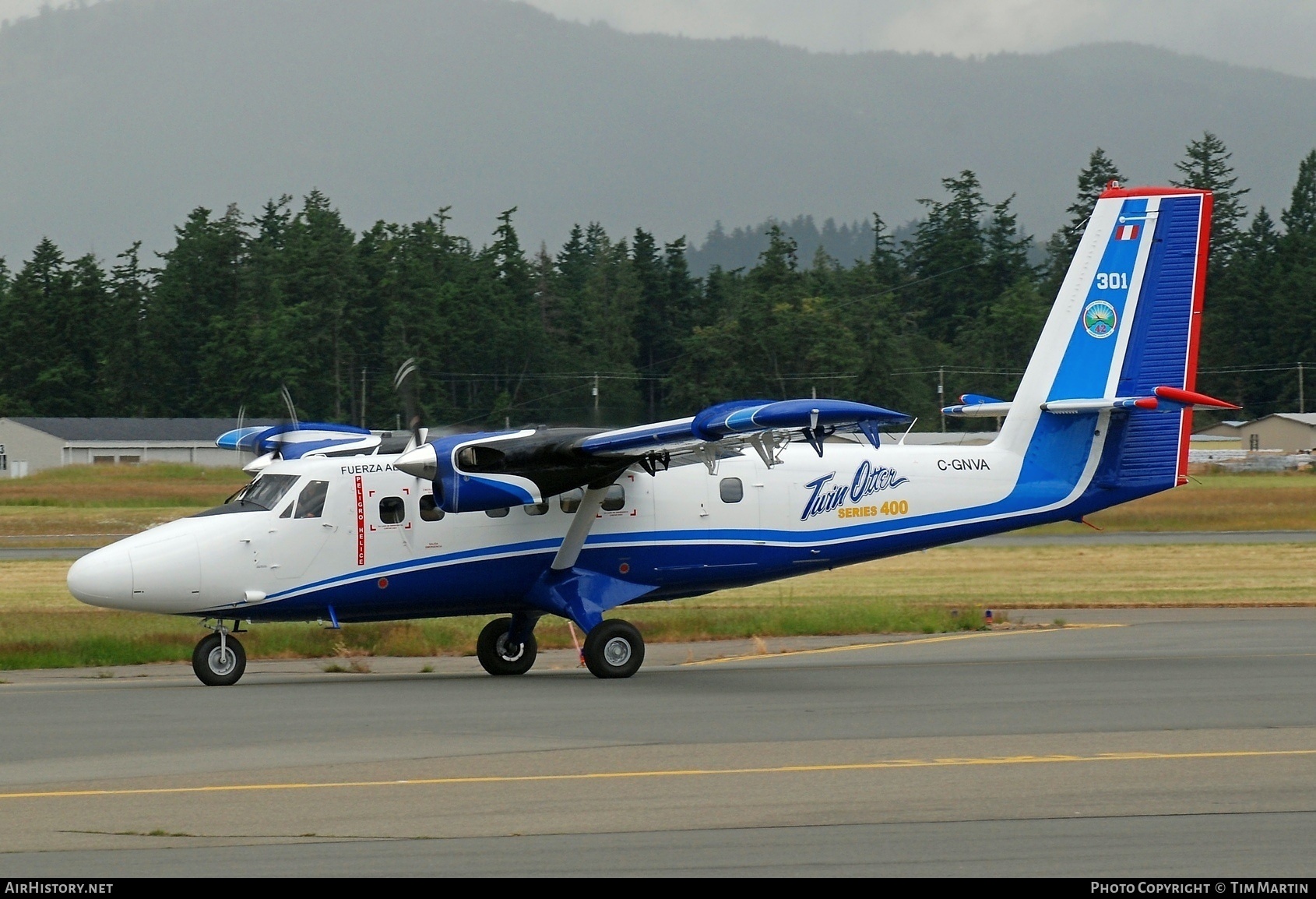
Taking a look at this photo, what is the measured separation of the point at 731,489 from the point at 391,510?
4470mm

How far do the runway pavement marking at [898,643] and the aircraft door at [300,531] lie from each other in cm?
580

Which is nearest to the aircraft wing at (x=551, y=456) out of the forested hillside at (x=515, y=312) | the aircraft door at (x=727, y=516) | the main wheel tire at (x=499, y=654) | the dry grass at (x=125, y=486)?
the aircraft door at (x=727, y=516)

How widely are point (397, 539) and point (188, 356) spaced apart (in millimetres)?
90973

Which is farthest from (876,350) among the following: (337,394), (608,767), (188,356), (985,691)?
(608,767)

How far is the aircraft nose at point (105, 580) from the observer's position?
1789cm

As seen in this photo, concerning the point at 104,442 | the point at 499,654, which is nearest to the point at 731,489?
the point at 499,654

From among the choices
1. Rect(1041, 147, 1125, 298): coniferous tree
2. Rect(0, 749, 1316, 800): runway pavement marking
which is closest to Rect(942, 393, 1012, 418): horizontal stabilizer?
Rect(0, 749, 1316, 800): runway pavement marking

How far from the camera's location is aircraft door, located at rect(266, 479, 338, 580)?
741 inches

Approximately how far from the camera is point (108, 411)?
10450cm

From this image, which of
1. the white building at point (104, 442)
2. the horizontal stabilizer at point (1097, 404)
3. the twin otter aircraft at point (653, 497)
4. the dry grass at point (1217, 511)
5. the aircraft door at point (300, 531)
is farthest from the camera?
the white building at point (104, 442)

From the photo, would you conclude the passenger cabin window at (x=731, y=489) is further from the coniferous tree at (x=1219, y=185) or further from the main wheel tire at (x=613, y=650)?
the coniferous tree at (x=1219, y=185)

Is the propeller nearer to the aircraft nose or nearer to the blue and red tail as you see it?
the aircraft nose

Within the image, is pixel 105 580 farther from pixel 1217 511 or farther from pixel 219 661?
pixel 1217 511

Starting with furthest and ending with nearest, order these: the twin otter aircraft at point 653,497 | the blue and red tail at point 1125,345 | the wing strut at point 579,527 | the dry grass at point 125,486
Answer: the dry grass at point 125,486 → the blue and red tail at point 1125,345 → the wing strut at point 579,527 → the twin otter aircraft at point 653,497
